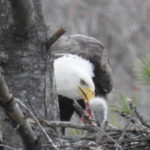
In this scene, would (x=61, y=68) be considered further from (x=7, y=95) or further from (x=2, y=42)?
(x=7, y=95)

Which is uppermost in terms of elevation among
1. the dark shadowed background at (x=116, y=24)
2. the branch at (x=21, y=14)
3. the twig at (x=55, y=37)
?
the dark shadowed background at (x=116, y=24)

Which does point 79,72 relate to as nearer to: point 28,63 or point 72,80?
point 72,80

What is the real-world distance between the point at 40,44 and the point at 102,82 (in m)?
2.53

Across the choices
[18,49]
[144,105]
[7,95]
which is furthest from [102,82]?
[144,105]

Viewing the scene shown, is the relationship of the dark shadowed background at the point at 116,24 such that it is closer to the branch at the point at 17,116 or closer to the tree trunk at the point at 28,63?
the tree trunk at the point at 28,63

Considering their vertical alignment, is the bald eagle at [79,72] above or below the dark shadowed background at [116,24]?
below

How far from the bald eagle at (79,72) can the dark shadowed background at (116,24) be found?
7.03 metres

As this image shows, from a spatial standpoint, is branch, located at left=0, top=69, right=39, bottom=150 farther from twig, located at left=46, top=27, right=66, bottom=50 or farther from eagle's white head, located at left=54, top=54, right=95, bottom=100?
eagle's white head, located at left=54, top=54, right=95, bottom=100

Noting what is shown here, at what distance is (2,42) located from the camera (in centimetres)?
315

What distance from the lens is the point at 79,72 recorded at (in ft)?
17.2

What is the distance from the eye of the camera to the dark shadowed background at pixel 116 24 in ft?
42.3

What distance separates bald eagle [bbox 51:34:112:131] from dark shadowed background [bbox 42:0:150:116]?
7.03m

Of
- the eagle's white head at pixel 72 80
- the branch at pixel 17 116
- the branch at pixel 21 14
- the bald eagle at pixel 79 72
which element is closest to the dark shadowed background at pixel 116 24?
the bald eagle at pixel 79 72

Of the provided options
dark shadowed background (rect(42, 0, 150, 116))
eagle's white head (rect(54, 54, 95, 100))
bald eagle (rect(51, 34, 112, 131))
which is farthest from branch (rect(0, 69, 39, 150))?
dark shadowed background (rect(42, 0, 150, 116))
